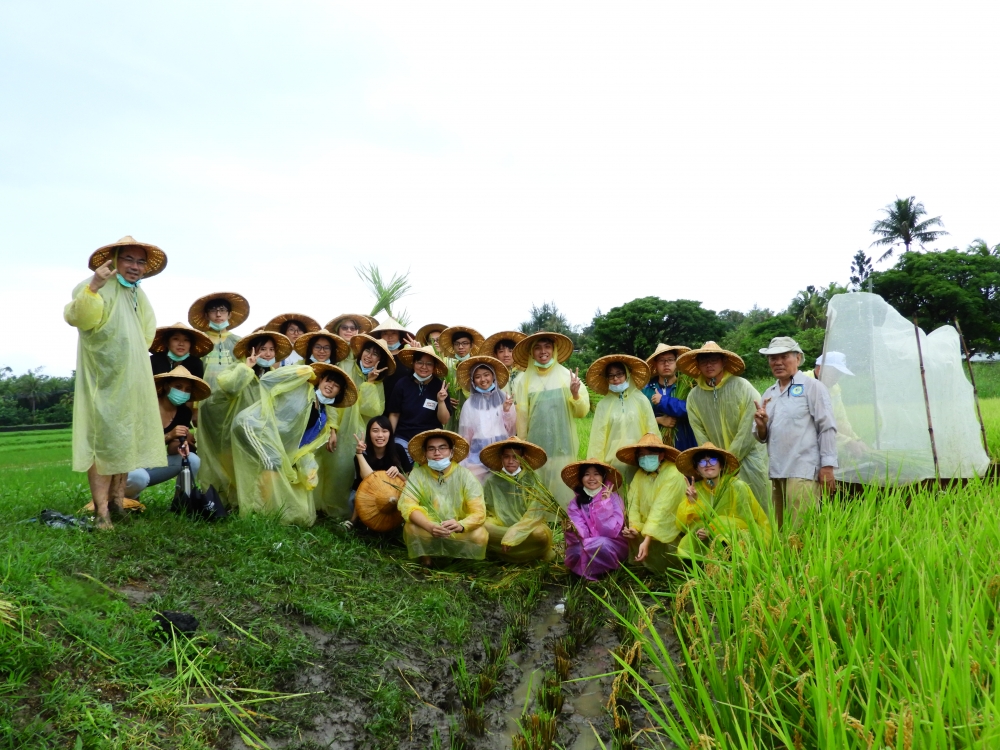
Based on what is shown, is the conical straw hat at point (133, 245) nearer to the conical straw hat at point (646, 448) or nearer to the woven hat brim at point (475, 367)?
the woven hat brim at point (475, 367)

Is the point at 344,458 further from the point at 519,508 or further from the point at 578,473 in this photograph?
the point at 578,473

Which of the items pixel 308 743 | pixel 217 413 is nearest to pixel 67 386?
pixel 217 413

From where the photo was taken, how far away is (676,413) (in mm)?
6383

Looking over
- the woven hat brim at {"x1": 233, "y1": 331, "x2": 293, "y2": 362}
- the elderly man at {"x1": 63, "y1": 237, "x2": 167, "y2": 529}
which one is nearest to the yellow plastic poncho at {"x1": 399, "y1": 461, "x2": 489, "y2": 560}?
the woven hat brim at {"x1": 233, "y1": 331, "x2": 293, "y2": 362}

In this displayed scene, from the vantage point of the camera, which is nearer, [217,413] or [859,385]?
[217,413]

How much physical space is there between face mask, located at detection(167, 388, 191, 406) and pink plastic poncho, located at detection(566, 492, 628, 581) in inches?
122

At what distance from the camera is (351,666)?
13.5ft

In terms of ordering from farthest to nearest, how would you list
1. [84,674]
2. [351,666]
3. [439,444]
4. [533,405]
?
[533,405]
[439,444]
[351,666]
[84,674]

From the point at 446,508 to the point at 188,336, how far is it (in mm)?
2450

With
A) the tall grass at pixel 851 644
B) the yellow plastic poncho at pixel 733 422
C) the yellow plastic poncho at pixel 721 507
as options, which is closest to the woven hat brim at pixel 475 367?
the yellow plastic poncho at pixel 733 422

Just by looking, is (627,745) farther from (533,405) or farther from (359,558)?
(533,405)

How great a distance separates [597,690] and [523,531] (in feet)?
5.57

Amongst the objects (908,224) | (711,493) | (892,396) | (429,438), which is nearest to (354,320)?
(429,438)

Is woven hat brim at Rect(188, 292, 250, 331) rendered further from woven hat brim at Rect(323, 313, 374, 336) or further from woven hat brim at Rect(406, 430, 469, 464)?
woven hat brim at Rect(406, 430, 469, 464)
